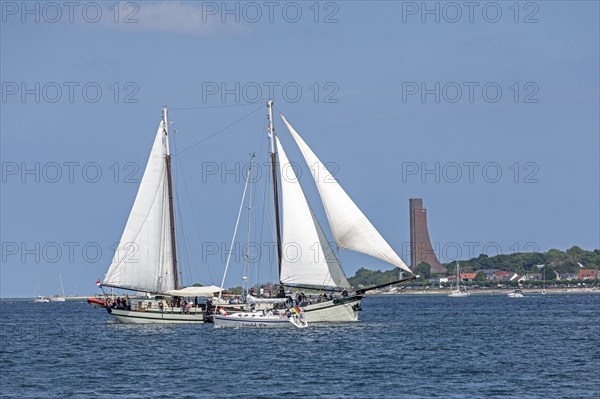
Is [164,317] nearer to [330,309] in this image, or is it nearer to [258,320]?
[258,320]

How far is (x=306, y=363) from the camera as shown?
57.3m

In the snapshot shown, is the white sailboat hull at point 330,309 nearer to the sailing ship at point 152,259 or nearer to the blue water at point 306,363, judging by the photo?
the blue water at point 306,363

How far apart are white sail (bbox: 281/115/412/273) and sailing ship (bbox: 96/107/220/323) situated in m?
15.0

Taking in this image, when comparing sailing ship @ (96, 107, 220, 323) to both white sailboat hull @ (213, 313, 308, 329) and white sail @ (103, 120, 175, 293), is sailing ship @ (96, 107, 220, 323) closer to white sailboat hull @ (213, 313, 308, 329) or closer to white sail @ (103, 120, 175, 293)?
white sail @ (103, 120, 175, 293)

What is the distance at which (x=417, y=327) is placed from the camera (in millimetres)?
91250

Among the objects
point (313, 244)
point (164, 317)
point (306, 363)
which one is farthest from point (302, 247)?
point (306, 363)

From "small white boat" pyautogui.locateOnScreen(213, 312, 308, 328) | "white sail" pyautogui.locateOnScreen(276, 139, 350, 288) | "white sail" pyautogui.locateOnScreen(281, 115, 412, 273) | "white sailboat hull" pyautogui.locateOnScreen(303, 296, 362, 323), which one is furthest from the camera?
"white sailboat hull" pyautogui.locateOnScreen(303, 296, 362, 323)

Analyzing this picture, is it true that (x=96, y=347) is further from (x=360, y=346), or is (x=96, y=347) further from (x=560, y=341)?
(x=560, y=341)

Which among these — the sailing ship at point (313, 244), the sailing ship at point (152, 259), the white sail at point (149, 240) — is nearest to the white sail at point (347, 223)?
the sailing ship at point (313, 244)

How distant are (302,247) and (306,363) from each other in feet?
74.4

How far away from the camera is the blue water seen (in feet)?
154

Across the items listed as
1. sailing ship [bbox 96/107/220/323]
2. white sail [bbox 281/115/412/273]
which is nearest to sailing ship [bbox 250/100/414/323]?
white sail [bbox 281/115/412/273]

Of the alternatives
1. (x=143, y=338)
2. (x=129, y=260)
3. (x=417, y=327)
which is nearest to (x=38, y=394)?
(x=143, y=338)

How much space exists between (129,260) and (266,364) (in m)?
33.8
